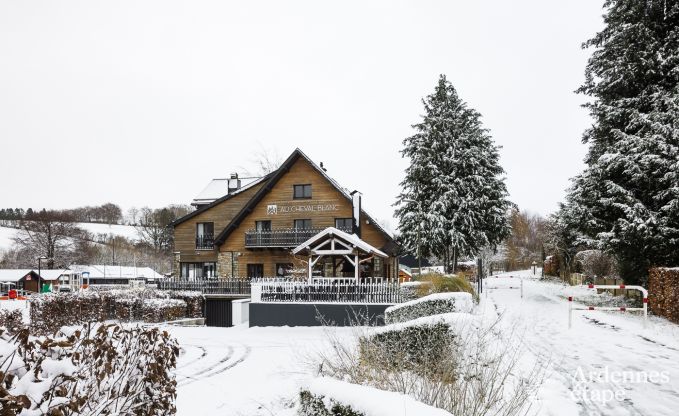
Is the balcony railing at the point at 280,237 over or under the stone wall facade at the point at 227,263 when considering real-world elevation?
over

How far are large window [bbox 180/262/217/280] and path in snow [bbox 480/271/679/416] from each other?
23.3 metres

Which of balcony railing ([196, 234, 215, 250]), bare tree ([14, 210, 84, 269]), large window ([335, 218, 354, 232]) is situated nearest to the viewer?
large window ([335, 218, 354, 232])

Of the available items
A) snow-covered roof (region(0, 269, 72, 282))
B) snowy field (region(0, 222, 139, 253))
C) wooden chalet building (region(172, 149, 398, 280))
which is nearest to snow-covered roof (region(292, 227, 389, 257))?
wooden chalet building (region(172, 149, 398, 280))

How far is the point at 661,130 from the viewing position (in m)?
18.7

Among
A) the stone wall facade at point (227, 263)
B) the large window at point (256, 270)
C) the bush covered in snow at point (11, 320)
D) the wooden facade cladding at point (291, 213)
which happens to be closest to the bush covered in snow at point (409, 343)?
the bush covered in snow at point (11, 320)

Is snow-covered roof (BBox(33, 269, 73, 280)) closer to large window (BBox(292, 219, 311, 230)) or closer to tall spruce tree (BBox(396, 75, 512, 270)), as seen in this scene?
large window (BBox(292, 219, 311, 230))

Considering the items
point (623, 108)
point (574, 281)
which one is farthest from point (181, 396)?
point (574, 281)

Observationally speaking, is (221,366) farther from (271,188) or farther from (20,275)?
(20,275)

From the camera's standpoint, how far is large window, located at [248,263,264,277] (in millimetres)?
31297

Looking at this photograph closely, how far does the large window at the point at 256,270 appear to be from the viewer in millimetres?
31297

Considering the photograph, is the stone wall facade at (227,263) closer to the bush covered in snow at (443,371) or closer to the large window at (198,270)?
the large window at (198,270)

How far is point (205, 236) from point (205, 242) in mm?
437

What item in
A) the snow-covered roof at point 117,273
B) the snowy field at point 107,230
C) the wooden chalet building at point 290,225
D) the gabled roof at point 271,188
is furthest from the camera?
the snowy field at point 107,230

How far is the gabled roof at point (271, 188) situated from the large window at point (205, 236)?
7.80 feet
